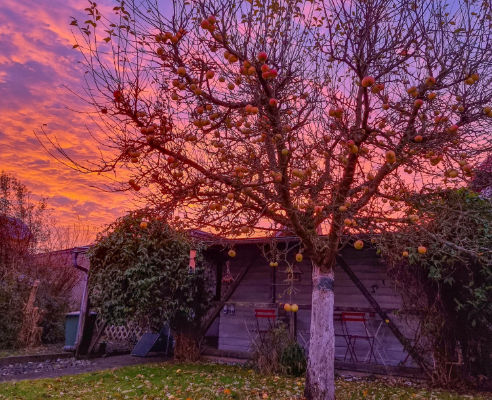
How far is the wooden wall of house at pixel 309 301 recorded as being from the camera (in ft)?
32.6

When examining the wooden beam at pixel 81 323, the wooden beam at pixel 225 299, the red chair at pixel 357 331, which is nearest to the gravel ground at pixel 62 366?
the wooden beam at pixel 81 323

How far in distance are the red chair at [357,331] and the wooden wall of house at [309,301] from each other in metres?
0.02

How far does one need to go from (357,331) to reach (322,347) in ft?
15.7

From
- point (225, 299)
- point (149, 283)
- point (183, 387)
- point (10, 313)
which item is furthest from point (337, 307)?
point (10, 313)

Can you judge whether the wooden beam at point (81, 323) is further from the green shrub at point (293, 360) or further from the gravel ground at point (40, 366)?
the green shrub at point (293, 360)

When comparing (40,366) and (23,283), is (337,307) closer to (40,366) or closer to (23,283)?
(40,366)

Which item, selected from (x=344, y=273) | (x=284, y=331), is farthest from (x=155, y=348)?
(x=344, y=273)

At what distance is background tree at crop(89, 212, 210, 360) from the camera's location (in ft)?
33.6

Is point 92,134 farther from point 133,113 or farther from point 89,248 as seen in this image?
point 89,248

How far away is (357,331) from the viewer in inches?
407

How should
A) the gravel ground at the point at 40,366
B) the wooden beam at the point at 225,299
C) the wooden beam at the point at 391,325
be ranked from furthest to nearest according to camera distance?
the wooden beam at the point at 225,299
the gravel ground at the point at 40,366
the wooden beam at the point at 391,325

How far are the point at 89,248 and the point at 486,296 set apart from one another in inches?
370

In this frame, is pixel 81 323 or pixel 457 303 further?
pixel 81 323

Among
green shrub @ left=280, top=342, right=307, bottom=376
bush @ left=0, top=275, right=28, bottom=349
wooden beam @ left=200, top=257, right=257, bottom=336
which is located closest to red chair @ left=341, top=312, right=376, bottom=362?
green shrub @ left=280, top=342, right=307, bottom=376
